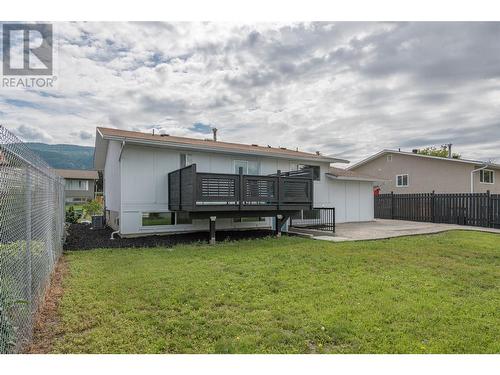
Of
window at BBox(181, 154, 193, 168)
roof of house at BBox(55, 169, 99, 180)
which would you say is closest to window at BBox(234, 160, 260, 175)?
window at BBox(181, 154, 193, 168)

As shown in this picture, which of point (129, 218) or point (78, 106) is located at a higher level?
point (78, 106)

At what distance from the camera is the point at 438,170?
21.9m

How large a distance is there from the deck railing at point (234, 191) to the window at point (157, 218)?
451 millimetres

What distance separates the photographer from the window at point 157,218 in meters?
11.1

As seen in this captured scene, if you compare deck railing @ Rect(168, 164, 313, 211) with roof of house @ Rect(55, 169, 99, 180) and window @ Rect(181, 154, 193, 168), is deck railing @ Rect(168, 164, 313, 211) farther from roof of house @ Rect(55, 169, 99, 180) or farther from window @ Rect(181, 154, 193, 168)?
roof of house @ Rect(55, 169, 99, 180)

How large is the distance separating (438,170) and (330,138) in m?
7.91

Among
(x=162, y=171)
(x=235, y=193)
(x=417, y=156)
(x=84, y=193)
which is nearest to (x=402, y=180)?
(x=417, y=156)

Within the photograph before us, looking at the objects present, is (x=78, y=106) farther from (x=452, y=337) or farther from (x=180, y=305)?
(x=452, y=337)

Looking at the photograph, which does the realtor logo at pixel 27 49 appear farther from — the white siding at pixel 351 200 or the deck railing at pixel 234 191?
the white siding at pixel 351 200

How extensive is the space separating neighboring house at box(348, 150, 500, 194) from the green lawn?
1428cm

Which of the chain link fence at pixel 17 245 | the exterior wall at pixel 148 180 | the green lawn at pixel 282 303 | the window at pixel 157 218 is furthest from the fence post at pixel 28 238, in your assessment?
the window at pixel 157 218

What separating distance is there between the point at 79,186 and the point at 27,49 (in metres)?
36.5

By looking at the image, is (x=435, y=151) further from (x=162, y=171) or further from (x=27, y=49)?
(x=27, y=49)
